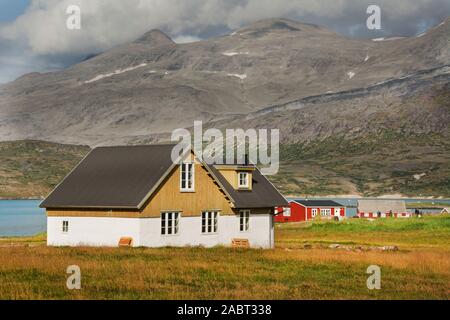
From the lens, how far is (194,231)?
5438cm

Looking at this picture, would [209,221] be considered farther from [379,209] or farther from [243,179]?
[379,209]

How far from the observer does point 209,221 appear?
5606 cm

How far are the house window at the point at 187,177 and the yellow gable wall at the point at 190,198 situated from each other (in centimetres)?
29

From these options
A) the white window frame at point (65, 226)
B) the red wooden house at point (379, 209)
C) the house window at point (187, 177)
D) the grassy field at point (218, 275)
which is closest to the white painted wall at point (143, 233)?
the white window frame at point (65, 226)

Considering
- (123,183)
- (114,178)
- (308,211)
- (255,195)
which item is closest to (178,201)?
(123,183)

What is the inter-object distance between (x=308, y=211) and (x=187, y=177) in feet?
288

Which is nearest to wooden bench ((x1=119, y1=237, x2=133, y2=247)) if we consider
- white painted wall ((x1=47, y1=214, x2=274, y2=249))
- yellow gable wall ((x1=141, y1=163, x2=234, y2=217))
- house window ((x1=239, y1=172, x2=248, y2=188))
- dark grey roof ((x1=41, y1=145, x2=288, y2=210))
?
white painted wall ((x1=47, y1=214, x2=274, y2=249))

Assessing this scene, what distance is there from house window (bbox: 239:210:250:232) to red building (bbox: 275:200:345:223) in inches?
2836

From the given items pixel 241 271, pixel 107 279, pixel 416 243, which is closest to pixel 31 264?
pixel 107 279

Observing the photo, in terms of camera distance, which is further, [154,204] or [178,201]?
[178,201]

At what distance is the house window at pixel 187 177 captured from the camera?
53875 millimetres

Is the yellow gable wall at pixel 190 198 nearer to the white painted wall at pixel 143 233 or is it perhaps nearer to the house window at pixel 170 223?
the house window at pixel 170 223

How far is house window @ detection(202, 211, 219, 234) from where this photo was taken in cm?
5556

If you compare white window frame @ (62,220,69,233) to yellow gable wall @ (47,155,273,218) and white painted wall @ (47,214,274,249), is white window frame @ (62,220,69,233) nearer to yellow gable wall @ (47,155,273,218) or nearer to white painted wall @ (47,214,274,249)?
white painted wall @ (47,214,274,249)
